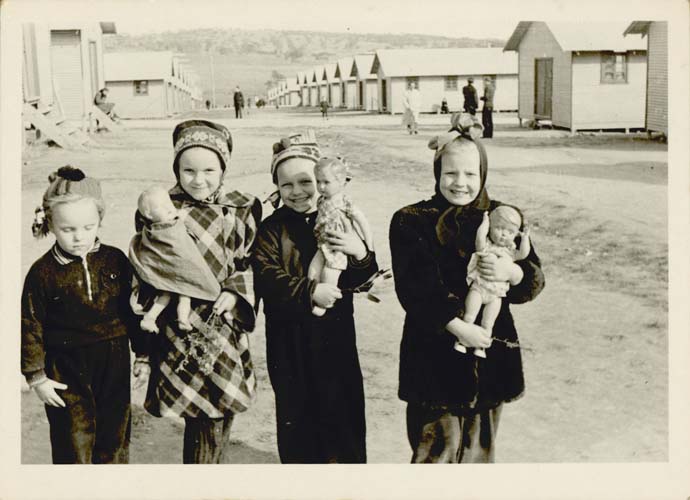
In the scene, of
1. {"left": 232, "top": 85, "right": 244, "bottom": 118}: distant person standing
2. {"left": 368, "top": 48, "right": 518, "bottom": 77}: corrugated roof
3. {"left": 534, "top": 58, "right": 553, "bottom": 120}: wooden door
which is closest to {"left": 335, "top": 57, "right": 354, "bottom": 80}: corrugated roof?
{"left": 368, "top": 48, "right": 518, "bottom": 77}: corrugated roof

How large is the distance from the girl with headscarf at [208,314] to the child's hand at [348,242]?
380 mm

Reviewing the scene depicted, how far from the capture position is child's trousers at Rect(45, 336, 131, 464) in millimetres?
4035

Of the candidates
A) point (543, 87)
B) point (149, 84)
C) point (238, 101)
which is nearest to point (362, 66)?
point (238, 101)

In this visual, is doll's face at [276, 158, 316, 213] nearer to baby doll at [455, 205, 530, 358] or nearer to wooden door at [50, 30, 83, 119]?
baby doll at [455, 205, 530, 358]

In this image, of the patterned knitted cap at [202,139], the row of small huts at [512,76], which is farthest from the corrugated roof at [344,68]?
→ the patterned knitted cap at [202,139]

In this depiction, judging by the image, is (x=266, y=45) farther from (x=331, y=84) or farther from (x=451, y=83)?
(x=451, y=83)

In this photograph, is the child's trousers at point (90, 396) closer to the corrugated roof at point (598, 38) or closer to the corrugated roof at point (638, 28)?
the corrugated roof at point (598, 38)

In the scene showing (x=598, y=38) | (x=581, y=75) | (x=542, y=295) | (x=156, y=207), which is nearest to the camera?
(x=156, y=207)

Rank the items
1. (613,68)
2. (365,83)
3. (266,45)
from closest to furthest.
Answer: (266,45), (365,83), (613,68)

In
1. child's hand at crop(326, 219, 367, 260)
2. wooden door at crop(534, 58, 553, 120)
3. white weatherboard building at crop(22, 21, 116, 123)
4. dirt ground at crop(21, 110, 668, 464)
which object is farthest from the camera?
wooden door at crop(534, 58, 553, 120)

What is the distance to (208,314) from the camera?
402 cm

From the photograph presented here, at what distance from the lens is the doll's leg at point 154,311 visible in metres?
3.96

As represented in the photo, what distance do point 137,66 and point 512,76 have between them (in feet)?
9.88

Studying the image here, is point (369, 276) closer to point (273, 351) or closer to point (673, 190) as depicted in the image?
point (273, 351)
